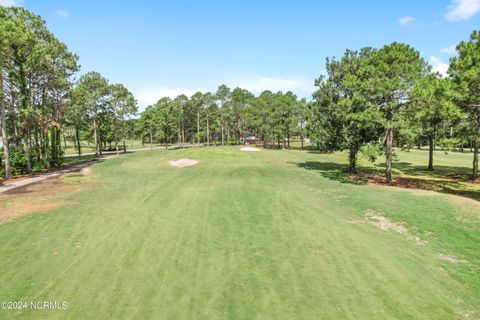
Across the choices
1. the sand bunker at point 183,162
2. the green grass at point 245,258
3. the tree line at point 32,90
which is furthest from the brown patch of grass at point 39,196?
the sand bunker at point 183,162

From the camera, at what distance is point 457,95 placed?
2073 cm

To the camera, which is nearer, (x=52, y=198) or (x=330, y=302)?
(x=330, y=302)

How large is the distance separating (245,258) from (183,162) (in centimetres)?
3143

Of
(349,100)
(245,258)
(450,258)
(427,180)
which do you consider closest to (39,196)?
(245,258)

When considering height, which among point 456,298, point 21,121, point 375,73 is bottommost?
point 456,298

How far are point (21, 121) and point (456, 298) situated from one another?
147 ft

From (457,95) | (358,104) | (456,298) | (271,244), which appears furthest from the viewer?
(358,104)

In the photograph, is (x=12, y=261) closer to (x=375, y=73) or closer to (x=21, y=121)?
(x=375, y=73)

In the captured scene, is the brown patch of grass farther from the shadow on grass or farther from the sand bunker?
the shadow on grass

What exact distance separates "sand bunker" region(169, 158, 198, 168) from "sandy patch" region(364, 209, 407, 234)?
26489 mm

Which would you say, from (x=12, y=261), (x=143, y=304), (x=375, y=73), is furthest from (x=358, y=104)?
(x=12, y=261)

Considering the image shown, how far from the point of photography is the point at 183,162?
42375mm

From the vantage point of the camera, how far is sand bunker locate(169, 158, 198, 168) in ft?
132

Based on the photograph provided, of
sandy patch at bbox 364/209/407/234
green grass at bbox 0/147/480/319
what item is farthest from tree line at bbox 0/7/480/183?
sandy patch at bbox 364/209/407/234
